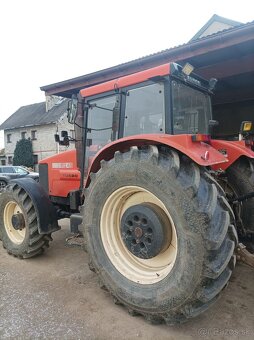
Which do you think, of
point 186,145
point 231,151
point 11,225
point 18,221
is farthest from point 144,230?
point 11,225

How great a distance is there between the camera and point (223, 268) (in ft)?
7.04

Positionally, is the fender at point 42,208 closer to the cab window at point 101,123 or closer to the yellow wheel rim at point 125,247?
the cab window at point 101,123

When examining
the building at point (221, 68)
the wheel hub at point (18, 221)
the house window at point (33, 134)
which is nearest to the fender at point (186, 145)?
the wheel hub at point (18, 221)

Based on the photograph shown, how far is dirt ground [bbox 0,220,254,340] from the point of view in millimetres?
2410

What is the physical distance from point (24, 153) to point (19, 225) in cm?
2761

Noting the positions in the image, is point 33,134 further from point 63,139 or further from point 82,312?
point 82,312

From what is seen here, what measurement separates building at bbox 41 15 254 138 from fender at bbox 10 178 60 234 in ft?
12.2

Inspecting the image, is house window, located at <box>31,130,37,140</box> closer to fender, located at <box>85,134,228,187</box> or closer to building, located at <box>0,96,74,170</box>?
building, located at <box>0,96,74,170</box>

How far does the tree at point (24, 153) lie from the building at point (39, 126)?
417 millimetres

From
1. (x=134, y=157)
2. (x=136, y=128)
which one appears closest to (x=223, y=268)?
(x=134, y=157)

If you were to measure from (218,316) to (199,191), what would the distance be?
125cm

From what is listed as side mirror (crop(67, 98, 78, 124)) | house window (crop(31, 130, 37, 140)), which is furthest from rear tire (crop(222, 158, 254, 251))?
house window (crop(31, 130, 37, 140))

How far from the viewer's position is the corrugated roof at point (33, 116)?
2941 cm

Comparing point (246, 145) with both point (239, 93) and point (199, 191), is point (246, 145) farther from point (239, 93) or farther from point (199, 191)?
point (239, 93)
